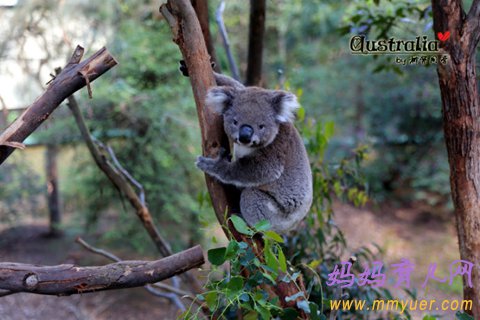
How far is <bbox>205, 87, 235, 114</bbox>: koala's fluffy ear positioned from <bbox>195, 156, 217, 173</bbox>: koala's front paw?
0.71 ft

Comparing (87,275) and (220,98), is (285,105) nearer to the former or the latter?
(220,98)

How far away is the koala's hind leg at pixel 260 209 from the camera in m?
2.26

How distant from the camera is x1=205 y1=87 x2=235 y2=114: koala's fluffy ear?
76.2 inches

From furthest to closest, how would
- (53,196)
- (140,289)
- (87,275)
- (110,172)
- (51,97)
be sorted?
(53,196) → (140,289) → (110,172) → (51,97) → (87,275)

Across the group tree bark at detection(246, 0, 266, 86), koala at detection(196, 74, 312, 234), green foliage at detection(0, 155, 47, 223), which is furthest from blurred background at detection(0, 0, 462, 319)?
koala at detection(196, 74, 312, 234)

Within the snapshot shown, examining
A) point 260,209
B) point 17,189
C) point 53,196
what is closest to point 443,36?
point 260,209

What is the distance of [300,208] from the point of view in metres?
2.41

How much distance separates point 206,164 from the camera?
2.01 meters

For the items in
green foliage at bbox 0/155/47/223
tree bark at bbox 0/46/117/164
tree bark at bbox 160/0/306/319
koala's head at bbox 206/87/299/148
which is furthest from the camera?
green foliage at bbox 0/155/47/223

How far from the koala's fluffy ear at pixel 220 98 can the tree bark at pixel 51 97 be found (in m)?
0.44

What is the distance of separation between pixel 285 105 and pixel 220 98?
31 centimetres

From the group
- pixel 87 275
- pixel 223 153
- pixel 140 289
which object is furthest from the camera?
pixel 140 289

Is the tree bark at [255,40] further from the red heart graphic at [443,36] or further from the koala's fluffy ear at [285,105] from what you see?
the red heart graphic at [443,36]

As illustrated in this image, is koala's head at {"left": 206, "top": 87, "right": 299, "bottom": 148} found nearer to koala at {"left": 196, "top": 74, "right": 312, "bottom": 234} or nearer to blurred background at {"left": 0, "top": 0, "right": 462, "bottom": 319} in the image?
koala at {"left": 196, "top": 74, "right": 312, "bottom": 234}
